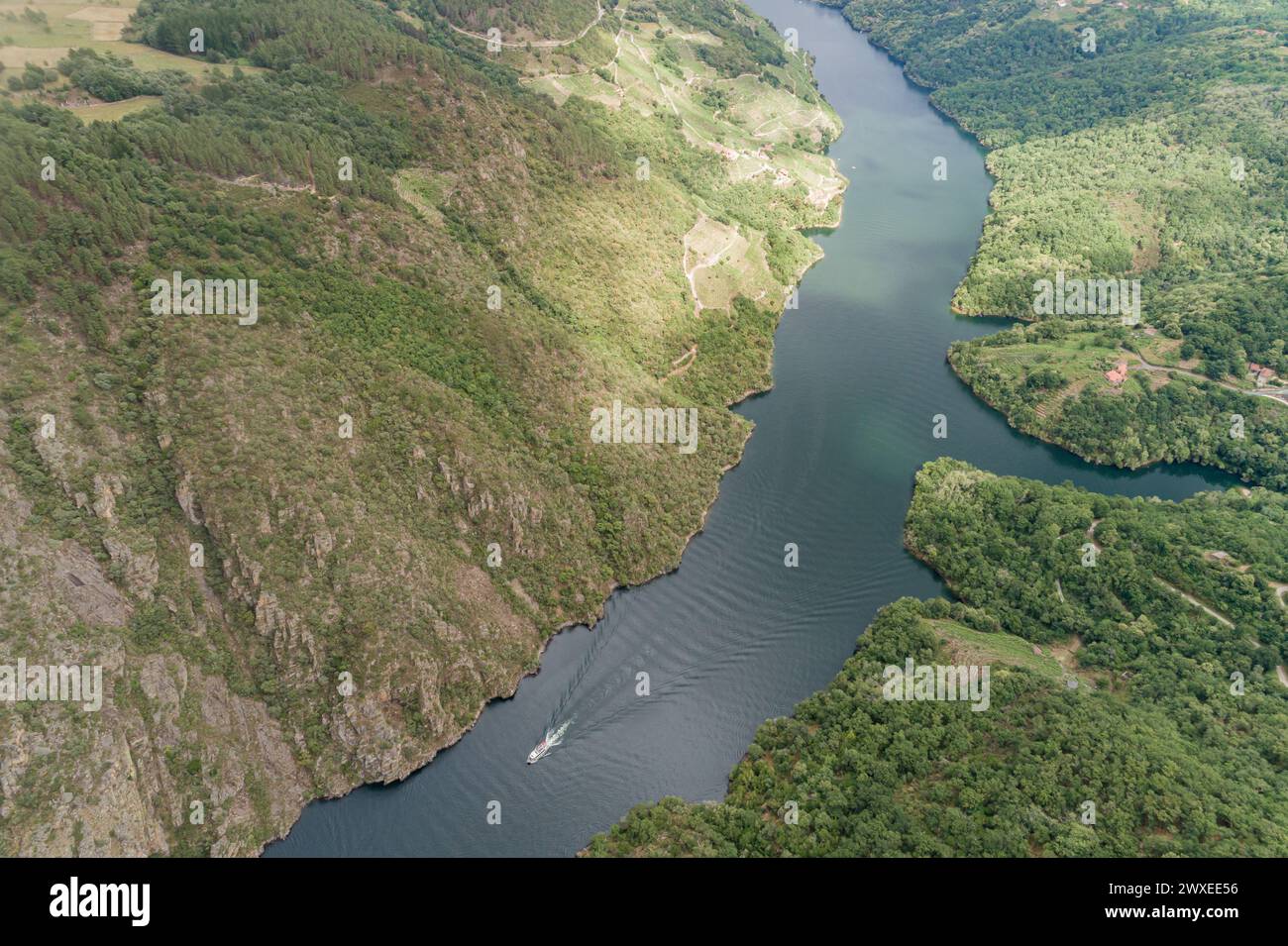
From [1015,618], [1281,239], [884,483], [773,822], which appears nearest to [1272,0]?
[1281,239]

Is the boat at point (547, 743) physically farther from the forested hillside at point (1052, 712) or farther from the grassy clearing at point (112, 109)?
the grassy clearing at point (112, 109)

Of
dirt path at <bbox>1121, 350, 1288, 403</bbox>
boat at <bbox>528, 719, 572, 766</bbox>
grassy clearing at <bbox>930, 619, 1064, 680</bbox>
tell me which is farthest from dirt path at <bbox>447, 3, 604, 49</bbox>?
boat at <bbox>528, 719, 572, 766</bbox>

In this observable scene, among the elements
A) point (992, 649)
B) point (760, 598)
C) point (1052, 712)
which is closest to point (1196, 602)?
point (992, 649)

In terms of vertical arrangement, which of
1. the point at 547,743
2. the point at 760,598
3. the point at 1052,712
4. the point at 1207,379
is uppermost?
the point at 1207,379

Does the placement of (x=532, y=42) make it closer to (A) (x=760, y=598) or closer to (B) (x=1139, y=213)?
(B) (x=1139, y=213)

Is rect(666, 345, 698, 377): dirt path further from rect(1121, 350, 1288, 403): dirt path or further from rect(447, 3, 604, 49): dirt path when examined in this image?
rect(447, 3, 604, 49): dirt path

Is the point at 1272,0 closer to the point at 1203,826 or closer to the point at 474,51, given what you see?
the point at 474,51
